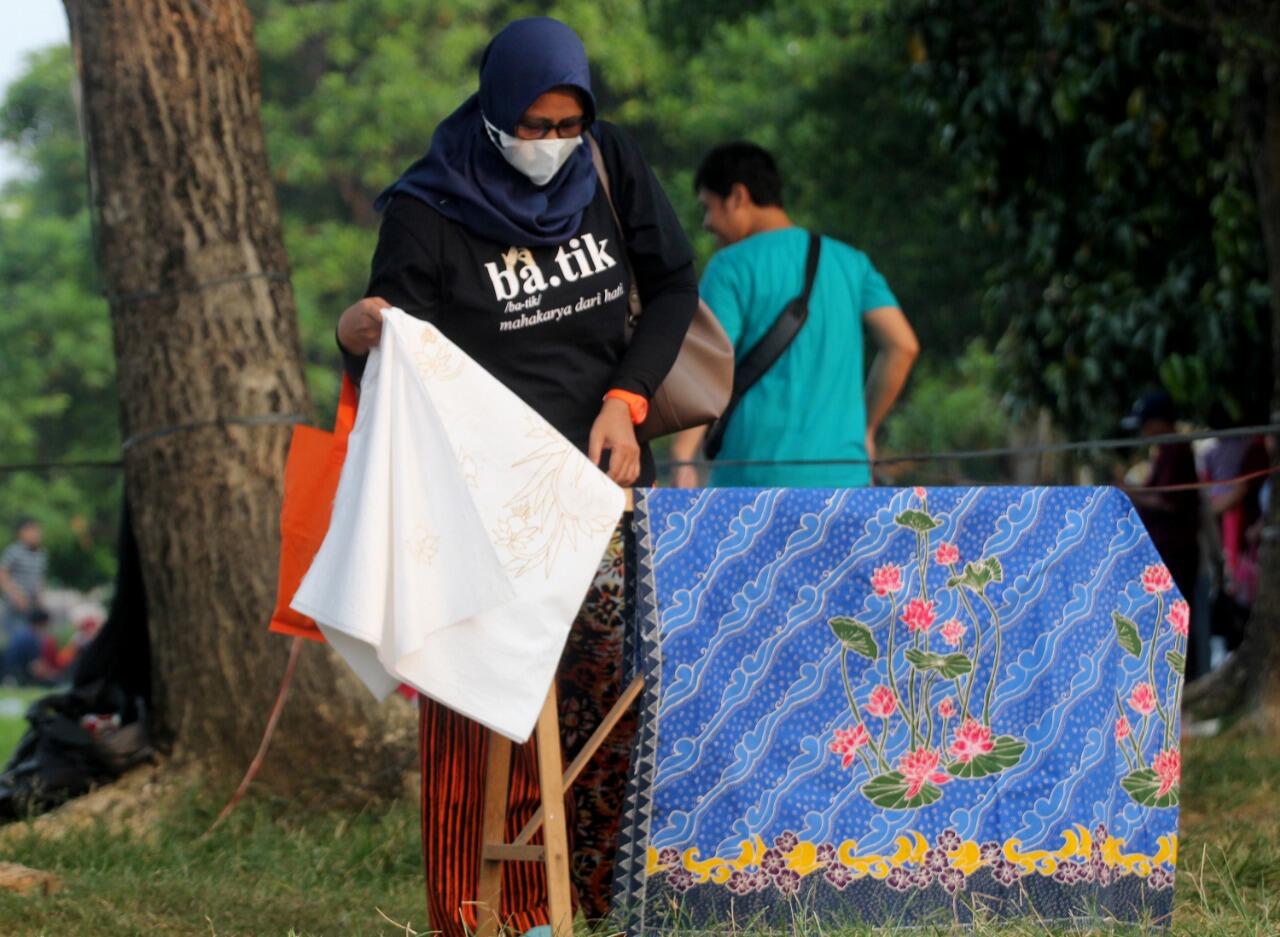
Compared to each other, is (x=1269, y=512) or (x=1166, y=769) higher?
(x=1269, y=512)

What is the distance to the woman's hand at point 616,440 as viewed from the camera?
3.40 m

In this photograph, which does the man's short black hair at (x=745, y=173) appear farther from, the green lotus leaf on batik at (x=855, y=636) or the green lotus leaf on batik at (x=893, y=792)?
the green lotus leaf on batik at (x=893, y=792)

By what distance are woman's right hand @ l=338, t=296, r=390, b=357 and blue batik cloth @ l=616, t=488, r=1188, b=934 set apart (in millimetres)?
547

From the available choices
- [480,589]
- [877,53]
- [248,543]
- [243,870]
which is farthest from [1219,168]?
[877,53]

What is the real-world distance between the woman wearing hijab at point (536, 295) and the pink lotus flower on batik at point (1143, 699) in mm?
962

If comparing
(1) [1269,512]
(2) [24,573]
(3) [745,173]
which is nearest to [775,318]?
(3) [745,173]

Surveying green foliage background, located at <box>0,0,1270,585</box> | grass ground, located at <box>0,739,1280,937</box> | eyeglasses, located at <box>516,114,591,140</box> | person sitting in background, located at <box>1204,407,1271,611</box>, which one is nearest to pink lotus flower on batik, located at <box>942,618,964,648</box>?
grass ground, located at <box>0,739,1280,937</box>

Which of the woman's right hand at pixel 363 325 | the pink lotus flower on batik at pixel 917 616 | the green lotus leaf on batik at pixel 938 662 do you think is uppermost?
the woman's right hand at pixel 363 325

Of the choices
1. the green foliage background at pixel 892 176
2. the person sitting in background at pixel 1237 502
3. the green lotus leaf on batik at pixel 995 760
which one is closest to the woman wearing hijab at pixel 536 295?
the green lotus leaf on batik at pixel 995 760

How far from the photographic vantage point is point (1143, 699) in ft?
11.4

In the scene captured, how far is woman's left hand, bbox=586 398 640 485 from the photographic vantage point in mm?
3400

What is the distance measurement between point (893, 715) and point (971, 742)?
153 millimetres

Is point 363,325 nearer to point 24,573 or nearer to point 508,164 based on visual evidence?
point 508,164

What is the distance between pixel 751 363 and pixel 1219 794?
6.07ft
